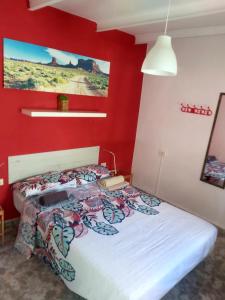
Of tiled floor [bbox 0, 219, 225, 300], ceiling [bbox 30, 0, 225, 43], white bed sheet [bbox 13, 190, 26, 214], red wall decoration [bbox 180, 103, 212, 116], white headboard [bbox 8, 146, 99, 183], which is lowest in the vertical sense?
tiled floor [bbox 0, 219, 225, 300]

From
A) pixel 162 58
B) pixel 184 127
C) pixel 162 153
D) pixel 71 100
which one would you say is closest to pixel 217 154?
pixel 184 127

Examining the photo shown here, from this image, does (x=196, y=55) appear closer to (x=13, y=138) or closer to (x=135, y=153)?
(x=135, y=153)

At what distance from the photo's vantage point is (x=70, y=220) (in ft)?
7.84

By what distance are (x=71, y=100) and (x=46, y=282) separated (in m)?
2.19

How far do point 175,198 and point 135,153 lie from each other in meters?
1.08

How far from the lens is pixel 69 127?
3.42 metres

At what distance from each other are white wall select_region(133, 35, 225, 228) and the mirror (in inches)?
2.9

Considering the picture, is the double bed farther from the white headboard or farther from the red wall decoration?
the red wall decoration

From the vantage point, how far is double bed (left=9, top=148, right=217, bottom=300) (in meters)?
1.86

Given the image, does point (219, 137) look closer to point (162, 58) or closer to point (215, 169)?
point (215, 169)

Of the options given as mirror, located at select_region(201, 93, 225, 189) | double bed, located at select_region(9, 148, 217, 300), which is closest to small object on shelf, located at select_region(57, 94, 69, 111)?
double bed, located at select_region(9, 148, 217, 300)

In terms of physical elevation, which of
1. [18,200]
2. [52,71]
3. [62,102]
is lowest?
[18,200]

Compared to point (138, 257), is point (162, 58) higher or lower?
higher

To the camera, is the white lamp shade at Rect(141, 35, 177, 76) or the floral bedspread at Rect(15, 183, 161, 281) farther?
the floral bedspread at Rect(15, 183, 161, 281)
